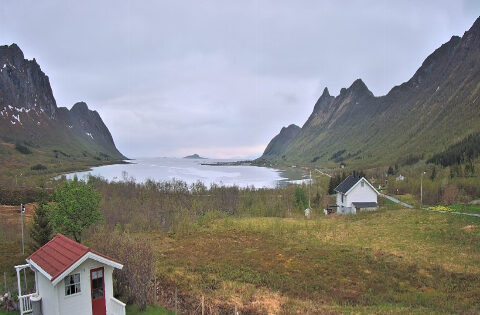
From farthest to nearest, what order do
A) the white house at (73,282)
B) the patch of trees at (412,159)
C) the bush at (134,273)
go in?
the patch of trees at (412,159)
the bush at (134,273)
the white house at (73,282)

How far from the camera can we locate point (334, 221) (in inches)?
1993

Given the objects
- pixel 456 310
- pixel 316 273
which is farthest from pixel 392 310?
pixel 316 273

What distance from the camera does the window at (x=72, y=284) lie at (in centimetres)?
1516

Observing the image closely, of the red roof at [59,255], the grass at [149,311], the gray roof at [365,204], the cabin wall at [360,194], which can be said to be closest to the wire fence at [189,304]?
the grass at [149,311]

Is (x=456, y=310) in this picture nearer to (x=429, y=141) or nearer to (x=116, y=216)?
(x=116, y=216)

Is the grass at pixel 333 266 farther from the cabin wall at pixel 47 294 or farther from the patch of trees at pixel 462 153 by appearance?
the patch of trees at pixel 462 153

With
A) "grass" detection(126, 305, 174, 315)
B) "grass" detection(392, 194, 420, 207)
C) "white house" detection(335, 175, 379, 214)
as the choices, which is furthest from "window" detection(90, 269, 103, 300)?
"grass" detection(392, 194, 420, 207)

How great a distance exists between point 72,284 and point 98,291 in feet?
4.51

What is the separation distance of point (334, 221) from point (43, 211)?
38924 mm

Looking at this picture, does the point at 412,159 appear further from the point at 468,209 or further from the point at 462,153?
the point at 468,209

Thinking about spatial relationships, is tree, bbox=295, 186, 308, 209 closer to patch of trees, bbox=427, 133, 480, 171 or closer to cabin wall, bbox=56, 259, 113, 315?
patch of trees, bbox=427, 133, 480, 171

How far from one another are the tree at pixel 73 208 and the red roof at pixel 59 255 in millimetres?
7709

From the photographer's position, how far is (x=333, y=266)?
2873 cm

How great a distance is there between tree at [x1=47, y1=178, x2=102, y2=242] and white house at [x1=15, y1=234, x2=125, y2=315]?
329 inches
